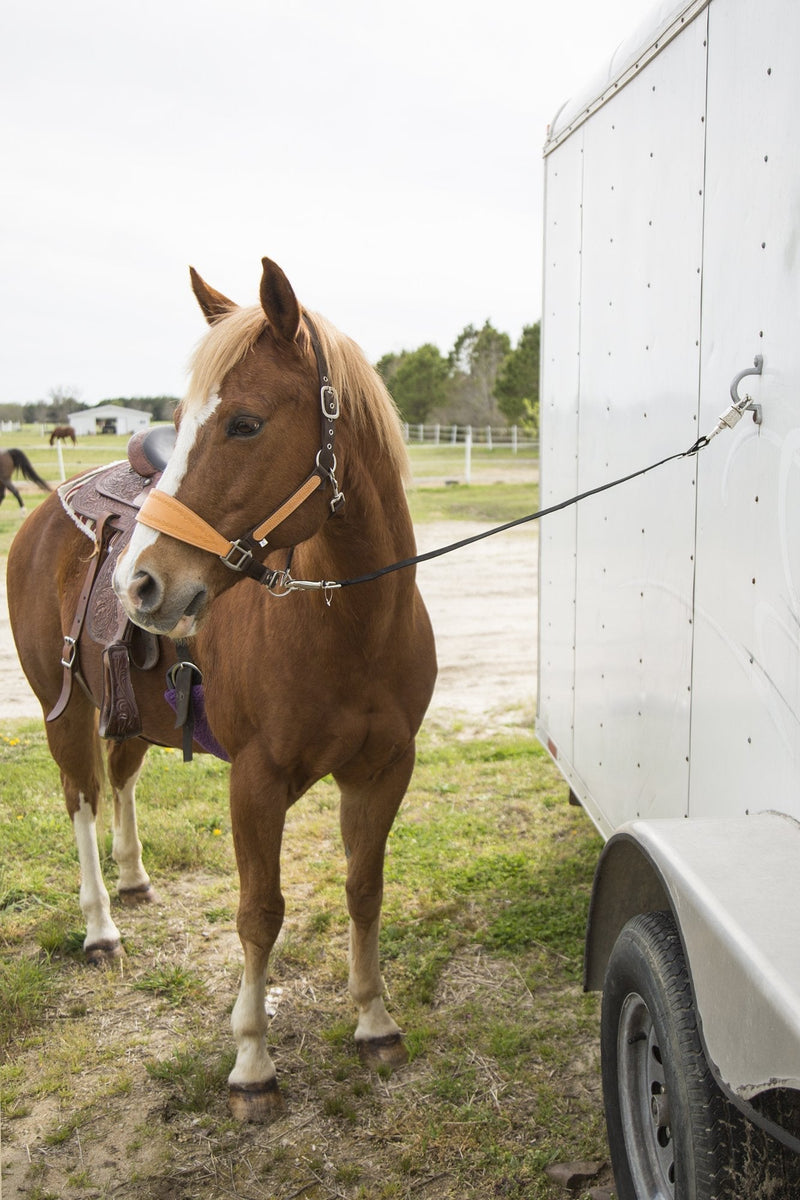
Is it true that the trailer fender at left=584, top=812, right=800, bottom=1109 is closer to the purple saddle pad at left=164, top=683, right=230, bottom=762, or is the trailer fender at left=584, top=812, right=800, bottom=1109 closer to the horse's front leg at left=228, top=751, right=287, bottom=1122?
the horse's front leg at left=228, top=751, right=287, bottom=1122

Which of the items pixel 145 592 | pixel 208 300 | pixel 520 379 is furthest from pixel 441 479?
pixel 145 592

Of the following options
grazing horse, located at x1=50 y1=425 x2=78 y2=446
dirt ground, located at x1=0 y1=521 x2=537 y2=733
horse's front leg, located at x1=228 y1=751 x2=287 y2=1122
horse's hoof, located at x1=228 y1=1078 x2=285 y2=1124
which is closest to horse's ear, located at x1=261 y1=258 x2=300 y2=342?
horse's front leg, located at x1=228 y1=751 x2=287 y2=1122

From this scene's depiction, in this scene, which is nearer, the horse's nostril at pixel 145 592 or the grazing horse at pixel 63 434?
the horse's nostril at pixel 145 592

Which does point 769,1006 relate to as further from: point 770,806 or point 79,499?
point 79,499

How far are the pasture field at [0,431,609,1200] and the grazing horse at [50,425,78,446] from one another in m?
24.3

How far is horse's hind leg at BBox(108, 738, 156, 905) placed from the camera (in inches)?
154

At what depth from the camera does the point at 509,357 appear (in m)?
39.0

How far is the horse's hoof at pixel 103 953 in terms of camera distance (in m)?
3.48

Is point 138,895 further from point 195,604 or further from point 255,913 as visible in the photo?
point 195,604

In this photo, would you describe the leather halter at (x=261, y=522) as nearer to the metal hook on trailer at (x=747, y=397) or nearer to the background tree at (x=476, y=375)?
the metal hook on trailer at (x=747, y=397)

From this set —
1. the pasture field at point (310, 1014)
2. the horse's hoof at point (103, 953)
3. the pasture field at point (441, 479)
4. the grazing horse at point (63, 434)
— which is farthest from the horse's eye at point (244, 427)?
the grazing horse at point (63, 434)

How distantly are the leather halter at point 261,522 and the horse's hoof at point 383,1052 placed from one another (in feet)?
5.42

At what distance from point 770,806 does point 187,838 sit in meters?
3.18

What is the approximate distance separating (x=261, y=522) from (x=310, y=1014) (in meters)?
1.92
